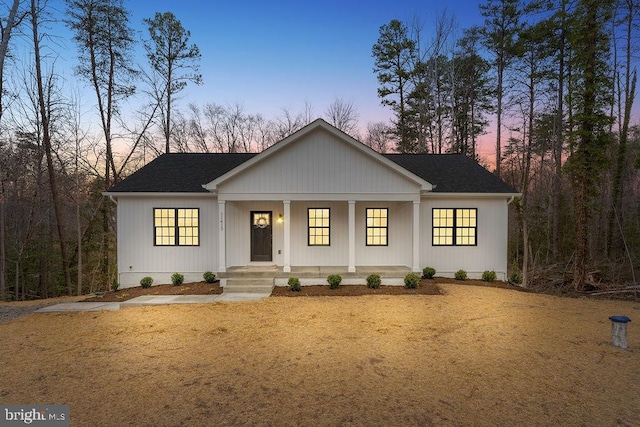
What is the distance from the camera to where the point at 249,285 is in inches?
427

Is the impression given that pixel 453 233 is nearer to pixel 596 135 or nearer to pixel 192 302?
pixel 596 135

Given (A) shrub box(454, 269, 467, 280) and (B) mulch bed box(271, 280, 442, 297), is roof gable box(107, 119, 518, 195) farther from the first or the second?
(B) mulch bed box(271, 280, 442, 297)

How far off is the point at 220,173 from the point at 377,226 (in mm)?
7326

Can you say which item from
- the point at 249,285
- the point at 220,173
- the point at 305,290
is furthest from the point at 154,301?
the point at 220,173

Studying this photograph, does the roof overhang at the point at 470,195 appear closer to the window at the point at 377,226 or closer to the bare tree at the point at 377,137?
the window at the point at 377,226

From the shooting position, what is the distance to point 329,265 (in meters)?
12.6

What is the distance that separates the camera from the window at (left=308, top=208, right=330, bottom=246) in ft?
41.7

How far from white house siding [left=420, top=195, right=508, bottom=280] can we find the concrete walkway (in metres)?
6.82

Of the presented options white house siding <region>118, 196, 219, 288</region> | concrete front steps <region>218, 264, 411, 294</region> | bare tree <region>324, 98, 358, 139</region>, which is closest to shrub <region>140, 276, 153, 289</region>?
white house siding <region>118, 196, 219, 288</region>

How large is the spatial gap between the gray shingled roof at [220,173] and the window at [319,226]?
4.47m

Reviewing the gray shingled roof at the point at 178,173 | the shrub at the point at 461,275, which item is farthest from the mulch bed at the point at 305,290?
the gray shingled roof at the point at 178,173

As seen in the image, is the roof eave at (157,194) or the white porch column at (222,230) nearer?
the white porch column at (222,230)

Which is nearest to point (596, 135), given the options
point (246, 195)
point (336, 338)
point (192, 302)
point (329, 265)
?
point (329, 265)

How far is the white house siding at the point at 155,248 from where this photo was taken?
40.0 feet
